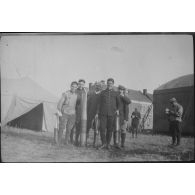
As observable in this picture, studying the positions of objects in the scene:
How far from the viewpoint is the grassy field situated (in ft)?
11.7

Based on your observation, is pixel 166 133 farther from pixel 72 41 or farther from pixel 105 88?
pixel 72 41

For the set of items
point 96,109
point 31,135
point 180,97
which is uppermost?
→ point 180,97

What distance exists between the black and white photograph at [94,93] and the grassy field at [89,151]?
1cm

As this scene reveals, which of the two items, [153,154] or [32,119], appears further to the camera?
[32,119]

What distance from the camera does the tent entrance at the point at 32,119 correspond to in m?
3.67

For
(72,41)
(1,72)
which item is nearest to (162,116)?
(72,41)

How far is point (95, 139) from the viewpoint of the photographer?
361 cm

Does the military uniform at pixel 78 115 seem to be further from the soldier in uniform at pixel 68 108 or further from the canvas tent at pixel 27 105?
the canvas tent at pixel 27 105

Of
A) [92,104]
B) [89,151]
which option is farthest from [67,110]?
[89,151]

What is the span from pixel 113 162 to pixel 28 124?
3.57 ft

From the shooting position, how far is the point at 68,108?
368 cm

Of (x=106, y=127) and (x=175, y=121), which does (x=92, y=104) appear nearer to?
(x=106, y=127)

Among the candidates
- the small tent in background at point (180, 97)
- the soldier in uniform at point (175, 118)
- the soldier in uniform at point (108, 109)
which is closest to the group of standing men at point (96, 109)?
the soldier in uniform at point (108, 109)

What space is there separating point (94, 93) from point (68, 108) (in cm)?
35
